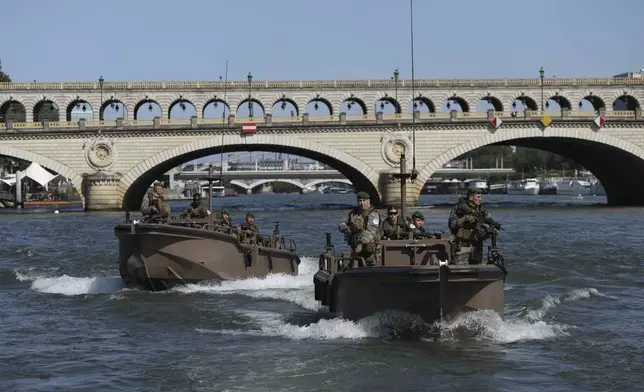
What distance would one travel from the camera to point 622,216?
237ft

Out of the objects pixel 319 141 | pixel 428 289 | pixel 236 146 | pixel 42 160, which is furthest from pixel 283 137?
pixel 428 289

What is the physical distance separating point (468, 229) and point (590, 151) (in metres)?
76.6

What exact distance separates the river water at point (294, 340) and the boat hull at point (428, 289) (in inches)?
12.0

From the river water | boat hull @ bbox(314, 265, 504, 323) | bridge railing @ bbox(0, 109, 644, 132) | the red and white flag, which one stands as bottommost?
the river water

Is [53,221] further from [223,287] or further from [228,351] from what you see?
[228,351]

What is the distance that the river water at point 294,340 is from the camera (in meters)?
17.1

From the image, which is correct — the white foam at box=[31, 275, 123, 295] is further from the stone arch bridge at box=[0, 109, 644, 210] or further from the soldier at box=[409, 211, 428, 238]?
the stone arch bridge at box=[0, 109, 644, 210]

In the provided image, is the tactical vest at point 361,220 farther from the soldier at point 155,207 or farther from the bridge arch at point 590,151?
the bridge arch at point 590,151

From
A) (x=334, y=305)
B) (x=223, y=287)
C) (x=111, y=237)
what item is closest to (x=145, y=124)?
(x=111, y=237)

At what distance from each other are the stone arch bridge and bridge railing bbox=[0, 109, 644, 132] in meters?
0.10

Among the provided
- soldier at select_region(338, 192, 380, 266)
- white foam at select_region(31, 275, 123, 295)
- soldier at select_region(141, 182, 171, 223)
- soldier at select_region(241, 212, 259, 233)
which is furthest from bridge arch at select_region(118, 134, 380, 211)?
soldier at select_region(338, 192, 380, 266)

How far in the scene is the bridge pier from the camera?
3233 inches

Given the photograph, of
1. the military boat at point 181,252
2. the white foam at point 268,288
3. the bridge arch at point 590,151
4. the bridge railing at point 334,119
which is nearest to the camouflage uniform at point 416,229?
the white foam at point 268,288

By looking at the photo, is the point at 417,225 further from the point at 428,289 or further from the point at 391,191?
the point at 391,191
